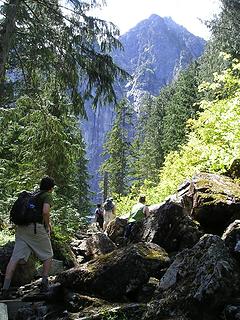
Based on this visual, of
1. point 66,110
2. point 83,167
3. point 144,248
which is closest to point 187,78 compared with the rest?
point 83,167

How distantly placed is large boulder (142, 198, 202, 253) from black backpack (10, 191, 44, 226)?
9.21 ft

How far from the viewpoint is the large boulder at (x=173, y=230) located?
321 inches

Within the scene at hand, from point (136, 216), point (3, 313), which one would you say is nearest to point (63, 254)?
point (136, 216)

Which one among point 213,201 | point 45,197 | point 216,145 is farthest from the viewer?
point 216,145

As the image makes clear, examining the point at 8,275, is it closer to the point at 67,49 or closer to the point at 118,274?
the point at 118,274

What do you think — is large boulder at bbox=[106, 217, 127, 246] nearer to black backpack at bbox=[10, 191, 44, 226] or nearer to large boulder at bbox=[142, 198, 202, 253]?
large boulder at bbox=[142, 198, 202, 253]

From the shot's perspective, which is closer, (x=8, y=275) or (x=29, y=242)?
(x=8, y=275)

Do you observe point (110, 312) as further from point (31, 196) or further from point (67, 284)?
point (31, 196)

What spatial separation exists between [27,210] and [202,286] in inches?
122

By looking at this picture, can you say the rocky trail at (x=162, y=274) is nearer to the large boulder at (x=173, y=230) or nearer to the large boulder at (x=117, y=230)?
the large boulder at (x=173, y=230)

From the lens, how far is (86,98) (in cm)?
1023

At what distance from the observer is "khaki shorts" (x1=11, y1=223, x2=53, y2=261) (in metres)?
6.80

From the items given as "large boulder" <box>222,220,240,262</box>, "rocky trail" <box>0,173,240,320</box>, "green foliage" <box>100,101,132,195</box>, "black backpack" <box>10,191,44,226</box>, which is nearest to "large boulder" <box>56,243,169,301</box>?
"rocky trail" <box>0,173,240,320</box>

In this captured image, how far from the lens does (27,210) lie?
6688mm
